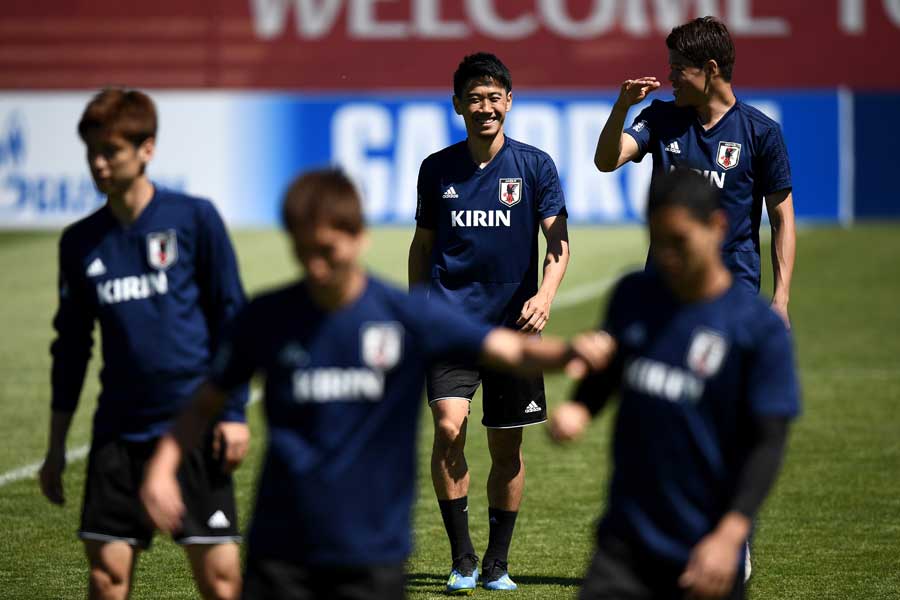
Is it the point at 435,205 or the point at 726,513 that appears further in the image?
the point at 435,205

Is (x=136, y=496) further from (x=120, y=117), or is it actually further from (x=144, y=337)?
(x=120, y=117)

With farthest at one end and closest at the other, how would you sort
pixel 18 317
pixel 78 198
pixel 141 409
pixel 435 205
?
pixel 78 198 < pixel 18 317 < pixel 435 205 < pixel 141 409

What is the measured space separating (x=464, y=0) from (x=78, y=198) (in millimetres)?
6513

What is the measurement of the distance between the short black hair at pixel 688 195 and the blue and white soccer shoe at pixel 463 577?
317cm

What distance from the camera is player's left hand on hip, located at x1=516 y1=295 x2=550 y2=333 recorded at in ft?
23.3

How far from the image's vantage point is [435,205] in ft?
24.2

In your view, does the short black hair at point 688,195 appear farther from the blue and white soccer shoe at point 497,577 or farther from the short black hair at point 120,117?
the blue and white soccer shoe at point 497,577

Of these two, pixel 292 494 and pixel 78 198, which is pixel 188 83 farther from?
pixel 292 494

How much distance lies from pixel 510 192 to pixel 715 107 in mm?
1034

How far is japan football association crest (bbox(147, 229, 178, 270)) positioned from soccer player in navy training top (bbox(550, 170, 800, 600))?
4.84 feet

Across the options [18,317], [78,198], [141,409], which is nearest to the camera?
[141,409]

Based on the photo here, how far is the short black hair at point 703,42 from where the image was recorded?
6625 mm

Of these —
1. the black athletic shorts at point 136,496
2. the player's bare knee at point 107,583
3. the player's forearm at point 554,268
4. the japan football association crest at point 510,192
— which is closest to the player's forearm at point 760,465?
the black athletic shorts at point 136,496

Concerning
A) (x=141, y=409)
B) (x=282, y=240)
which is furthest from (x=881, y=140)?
(x=141, y=409)
